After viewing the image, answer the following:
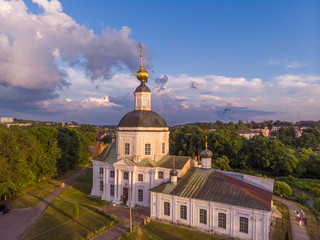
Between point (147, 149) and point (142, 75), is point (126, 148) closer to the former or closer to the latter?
point (147, 149)

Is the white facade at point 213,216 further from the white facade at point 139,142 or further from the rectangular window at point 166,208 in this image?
the white facade at point 139,142

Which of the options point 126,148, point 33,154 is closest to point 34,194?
point 33,154

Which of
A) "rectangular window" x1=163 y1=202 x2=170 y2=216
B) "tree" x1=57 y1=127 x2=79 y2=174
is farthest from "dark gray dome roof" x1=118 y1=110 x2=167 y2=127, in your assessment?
"tree" x1=57 y1=127 x2=79 y2=174

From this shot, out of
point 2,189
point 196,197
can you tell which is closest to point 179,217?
point 196,197

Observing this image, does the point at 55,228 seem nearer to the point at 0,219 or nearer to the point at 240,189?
the point at 0,219

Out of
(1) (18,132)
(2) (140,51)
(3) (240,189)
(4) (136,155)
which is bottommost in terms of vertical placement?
(3) (240,189)

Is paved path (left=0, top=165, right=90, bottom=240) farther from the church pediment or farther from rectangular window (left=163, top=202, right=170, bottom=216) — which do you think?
rectangular window (left=163, top=202, right=170, bottom=216)
